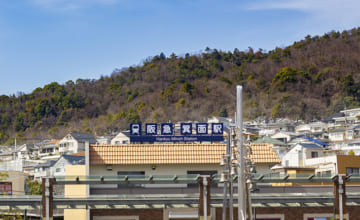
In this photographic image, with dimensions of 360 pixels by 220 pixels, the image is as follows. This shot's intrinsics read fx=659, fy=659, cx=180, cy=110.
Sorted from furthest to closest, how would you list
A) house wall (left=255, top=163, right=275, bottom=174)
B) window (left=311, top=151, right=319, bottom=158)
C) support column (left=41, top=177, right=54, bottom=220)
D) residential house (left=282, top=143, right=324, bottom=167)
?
window (left=311, top=151, right=319, bottom=158)
residential house (left=282, top=143, right=324, bottom=167)
house wall (left=255, top=163, right=275, bottom=174)
support column (left=41, top=177, right=54, bottom=220)

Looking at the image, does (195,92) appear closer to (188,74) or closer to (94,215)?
(188,74)

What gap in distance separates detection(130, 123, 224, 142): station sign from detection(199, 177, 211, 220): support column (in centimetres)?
964

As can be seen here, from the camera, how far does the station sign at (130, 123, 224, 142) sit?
138ft

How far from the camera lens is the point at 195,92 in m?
173

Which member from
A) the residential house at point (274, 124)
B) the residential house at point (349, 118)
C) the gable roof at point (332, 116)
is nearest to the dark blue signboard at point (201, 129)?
the residential house at point (274, 124)

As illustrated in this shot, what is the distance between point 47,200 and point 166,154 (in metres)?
9.86

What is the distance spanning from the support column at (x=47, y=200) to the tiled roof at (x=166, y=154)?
689 cm

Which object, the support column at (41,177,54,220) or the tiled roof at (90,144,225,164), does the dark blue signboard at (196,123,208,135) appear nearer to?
the tiled roof at (90,144,225,164)

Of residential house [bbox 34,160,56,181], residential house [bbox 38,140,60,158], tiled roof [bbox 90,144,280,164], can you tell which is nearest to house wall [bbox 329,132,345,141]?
residential house [bbox 34,160,56,181]

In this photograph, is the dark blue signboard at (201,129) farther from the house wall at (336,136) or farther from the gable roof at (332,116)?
the gable roof at (332,116)

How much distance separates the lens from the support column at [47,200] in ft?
103

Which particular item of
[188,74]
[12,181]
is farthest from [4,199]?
[188,74]

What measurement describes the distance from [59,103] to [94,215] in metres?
136

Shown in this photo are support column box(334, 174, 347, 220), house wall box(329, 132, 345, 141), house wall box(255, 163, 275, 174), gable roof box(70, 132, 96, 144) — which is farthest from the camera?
gable roof box(70, 132, 96, 144)
